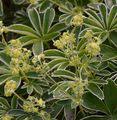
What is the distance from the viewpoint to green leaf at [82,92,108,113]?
59.8 inches

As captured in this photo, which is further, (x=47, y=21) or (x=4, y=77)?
(x=47, y=21)

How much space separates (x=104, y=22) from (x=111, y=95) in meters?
0.35

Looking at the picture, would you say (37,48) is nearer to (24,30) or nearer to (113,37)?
(24,30)

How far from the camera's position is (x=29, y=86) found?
5.11ft

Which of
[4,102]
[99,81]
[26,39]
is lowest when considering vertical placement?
[4,102]

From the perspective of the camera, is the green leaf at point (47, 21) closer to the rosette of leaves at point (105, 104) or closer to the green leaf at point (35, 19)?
the green leaf at point (35, 19)

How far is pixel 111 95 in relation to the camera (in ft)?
4.97

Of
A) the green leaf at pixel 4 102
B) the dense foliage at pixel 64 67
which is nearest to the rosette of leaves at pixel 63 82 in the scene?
the dense foliage at pixel 64 67

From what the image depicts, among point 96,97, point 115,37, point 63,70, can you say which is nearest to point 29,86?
point 63,70

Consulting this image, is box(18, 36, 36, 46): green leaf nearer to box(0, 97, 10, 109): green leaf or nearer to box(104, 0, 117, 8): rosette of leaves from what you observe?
box(0, 97, 10, 109): green leaf

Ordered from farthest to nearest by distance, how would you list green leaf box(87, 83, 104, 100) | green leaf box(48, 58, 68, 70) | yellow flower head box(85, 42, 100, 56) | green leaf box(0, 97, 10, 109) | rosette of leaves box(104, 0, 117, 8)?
rosette of leaves box(104, 0, 117, 8) → green leaf box(0, 97, 10, 109) → green leaf box(48, 58, 68, 70) → green leaf box(87, 83, 104, 100) → yellow flower head box(85, 42, 100, 56)

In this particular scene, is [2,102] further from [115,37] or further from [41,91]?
[115,37]

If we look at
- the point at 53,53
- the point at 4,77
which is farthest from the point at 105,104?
the point at 4,77

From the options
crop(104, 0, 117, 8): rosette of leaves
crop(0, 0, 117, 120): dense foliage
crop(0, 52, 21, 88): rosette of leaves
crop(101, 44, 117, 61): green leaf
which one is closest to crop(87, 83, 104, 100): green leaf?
crop(0, 0, 117, 120): dense foliage
